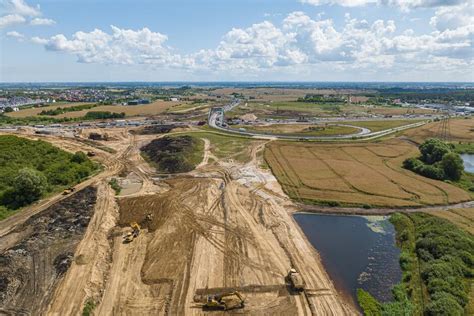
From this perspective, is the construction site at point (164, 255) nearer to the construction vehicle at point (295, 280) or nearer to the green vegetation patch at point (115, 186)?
the construction vehicle at point (295, 280)

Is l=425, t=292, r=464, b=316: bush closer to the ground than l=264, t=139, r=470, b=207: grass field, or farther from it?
closer to the ground

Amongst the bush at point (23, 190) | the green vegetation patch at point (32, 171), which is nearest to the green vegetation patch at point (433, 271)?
the bush at point (23, 190)

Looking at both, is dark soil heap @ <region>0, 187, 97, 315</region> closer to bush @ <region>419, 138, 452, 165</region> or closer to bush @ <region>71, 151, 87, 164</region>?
bush @ <region>71, 151, 87, 164</region>

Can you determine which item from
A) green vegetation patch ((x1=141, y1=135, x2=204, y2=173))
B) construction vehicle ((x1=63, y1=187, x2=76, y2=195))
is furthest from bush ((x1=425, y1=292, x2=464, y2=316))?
construction vehicle ((x1=63, y1=187, x2=76, y2=195))

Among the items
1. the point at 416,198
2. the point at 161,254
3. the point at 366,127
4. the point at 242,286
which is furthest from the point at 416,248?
the point at 366,127

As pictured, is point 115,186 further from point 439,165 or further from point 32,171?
point 439,165

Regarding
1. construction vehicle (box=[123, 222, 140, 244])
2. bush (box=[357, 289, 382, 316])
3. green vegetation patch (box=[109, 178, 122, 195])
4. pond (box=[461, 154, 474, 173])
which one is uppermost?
pond (box=[461, 154, 474, 173])
